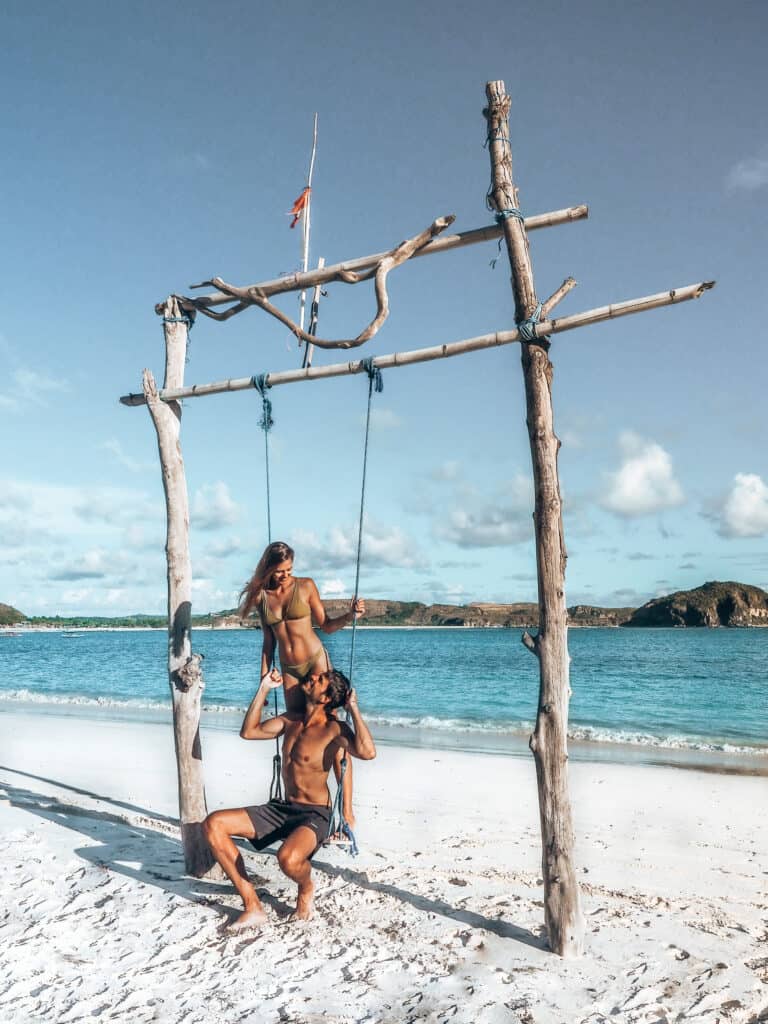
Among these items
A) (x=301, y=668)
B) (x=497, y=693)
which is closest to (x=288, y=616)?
(x=301, y=668)

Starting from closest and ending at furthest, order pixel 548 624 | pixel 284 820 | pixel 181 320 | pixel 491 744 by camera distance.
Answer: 1. pixel 548 624
2. pixel 284 820
3. pixel 181 320
4. pixel 491 744

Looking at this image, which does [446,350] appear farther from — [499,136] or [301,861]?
[301,861]

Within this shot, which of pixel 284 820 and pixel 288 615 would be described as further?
pixel 288 615

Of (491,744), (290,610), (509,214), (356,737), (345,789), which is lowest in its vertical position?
(491,744)

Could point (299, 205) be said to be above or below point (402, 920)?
above

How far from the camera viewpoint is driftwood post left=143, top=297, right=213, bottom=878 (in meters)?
4.80

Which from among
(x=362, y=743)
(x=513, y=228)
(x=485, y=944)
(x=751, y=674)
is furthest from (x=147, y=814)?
(x=751, y=674)

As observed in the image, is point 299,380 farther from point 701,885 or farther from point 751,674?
point 751,674

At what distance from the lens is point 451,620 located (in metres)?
93.8

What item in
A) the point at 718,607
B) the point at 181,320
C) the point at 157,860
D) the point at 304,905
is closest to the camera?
the point at 304,905

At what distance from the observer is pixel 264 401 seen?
16.5ft

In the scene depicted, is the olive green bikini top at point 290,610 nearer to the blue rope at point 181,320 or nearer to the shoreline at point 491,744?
the blue rope at point 181,320

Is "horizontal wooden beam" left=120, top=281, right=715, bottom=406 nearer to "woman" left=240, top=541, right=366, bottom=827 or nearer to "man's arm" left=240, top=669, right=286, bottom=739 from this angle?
"woman" left=240, top=541, right=366, bottom=827

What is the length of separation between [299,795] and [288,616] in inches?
42.3
